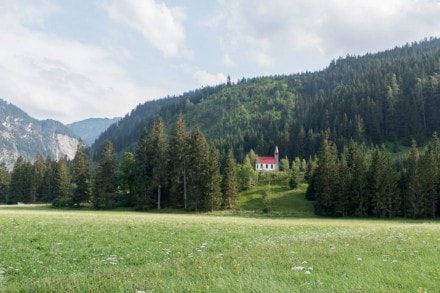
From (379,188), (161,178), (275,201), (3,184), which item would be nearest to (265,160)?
(275,201)

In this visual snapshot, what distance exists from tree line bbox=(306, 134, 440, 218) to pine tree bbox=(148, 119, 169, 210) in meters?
37.1

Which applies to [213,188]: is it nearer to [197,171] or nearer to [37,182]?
[197,171]

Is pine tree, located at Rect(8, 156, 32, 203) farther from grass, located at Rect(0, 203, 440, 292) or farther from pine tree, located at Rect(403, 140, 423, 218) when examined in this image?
grass, located at Rect(0, 203, 440, 292)

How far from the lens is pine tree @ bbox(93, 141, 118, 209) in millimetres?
87500

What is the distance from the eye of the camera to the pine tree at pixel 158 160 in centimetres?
8750

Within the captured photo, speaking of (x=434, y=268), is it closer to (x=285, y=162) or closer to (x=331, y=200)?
(x=331, y=200)

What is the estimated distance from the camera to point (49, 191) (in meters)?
122

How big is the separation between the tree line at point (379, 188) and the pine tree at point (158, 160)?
3709 cm

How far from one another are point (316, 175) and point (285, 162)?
2170 inches

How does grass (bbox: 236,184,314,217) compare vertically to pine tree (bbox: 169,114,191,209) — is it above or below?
below

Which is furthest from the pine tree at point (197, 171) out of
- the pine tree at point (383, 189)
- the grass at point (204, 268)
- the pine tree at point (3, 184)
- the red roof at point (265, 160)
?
the pine tree at point (3, 184)

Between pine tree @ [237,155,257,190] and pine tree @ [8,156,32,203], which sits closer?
pine tree @ [237,155,257,190]

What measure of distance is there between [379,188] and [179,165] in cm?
4570

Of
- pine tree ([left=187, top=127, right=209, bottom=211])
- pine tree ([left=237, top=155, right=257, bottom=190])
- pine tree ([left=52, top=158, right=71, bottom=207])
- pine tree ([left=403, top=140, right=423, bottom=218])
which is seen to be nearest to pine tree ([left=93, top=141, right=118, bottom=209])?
pine tree ([left=52, top=158, right=71, bottom=207])
